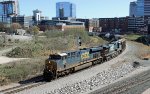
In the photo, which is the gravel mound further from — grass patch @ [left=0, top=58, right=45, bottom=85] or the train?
grass patch @ [left=0, top=58, right=45, bottom=85]

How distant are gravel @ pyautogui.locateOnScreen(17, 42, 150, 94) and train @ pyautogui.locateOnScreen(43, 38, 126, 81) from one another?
883 millimetres

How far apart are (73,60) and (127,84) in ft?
26.9

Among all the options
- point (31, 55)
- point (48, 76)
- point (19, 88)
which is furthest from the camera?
point (31, 55)

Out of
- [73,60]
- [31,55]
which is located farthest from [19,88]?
[31,55]

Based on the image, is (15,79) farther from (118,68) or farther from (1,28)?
(1,28)

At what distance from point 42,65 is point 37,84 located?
33.0ft

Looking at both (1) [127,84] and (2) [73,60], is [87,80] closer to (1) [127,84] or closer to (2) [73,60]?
(1) [127,84]

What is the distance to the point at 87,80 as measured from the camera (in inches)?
1417

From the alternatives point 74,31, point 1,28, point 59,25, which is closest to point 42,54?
point 74,31

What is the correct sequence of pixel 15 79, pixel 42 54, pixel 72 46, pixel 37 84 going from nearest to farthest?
pixel 37 84 → pixel 15 79 → pixel 42 54 → pixel 72 46

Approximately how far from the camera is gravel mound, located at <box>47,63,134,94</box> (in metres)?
30.4

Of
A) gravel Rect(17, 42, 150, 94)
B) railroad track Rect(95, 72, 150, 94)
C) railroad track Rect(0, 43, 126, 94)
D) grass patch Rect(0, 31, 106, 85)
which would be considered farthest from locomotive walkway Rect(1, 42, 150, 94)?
grass patch Rect(0, 31, 106, 85)

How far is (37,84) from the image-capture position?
109 ft

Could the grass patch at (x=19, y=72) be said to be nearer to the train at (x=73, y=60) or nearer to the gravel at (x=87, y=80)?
the train at (x=73, y=60)
